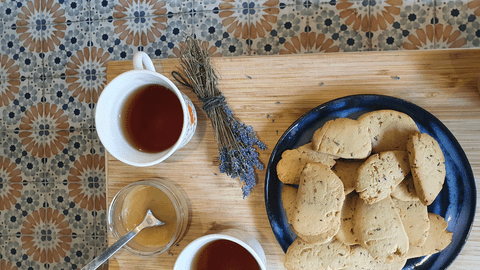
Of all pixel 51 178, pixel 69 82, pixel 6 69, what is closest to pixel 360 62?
pixel 69 82

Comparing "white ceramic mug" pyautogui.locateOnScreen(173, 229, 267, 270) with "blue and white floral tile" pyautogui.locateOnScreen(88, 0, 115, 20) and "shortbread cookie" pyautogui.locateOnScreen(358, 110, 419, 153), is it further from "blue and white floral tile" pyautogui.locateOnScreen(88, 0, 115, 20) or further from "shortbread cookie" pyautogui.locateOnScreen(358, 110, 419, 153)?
"blue and white floral tile" pyautogui.locateOnScreen(88, 0, 115, 20)

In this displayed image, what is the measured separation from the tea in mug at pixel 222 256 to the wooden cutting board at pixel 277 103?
0.21ft

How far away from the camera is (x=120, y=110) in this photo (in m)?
0.87

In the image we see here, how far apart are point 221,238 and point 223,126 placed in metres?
0.31

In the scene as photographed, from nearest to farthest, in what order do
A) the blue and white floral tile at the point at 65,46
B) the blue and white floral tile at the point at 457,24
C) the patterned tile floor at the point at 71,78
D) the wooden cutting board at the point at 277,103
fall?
the wooden cutting board at the point at 277,103 < the blue and white floral tile at the point at 457,24 < the patterned tile floor at the point at 71,78 < the blue and white floral tile at the point at 65,46

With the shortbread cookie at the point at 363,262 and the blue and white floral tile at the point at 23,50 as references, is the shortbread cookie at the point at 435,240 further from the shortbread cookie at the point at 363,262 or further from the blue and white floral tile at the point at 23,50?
the blue and white floral tile at the point at 23,50

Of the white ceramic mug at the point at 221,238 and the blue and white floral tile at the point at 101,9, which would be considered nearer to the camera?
the white ceramic mug at the point at 221,238

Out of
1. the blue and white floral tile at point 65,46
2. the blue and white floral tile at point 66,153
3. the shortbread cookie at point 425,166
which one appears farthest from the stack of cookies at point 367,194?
the blue and white floral tile at point 65,46

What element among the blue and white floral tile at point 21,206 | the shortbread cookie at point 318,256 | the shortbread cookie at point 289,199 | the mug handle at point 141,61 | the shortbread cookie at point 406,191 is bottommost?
the blue and white floral tile at point 21,206

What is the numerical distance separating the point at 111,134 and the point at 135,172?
205mm

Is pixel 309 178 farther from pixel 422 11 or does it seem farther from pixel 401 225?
pixel 422 11

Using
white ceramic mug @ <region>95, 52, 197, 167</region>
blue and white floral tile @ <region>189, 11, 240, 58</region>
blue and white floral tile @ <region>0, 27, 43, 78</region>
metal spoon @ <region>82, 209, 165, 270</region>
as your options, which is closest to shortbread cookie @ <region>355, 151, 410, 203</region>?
white ceramic mug @ <region>95, 52, 197, 167</region>

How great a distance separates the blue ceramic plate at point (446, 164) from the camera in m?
0.86

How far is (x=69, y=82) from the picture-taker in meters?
1.43
